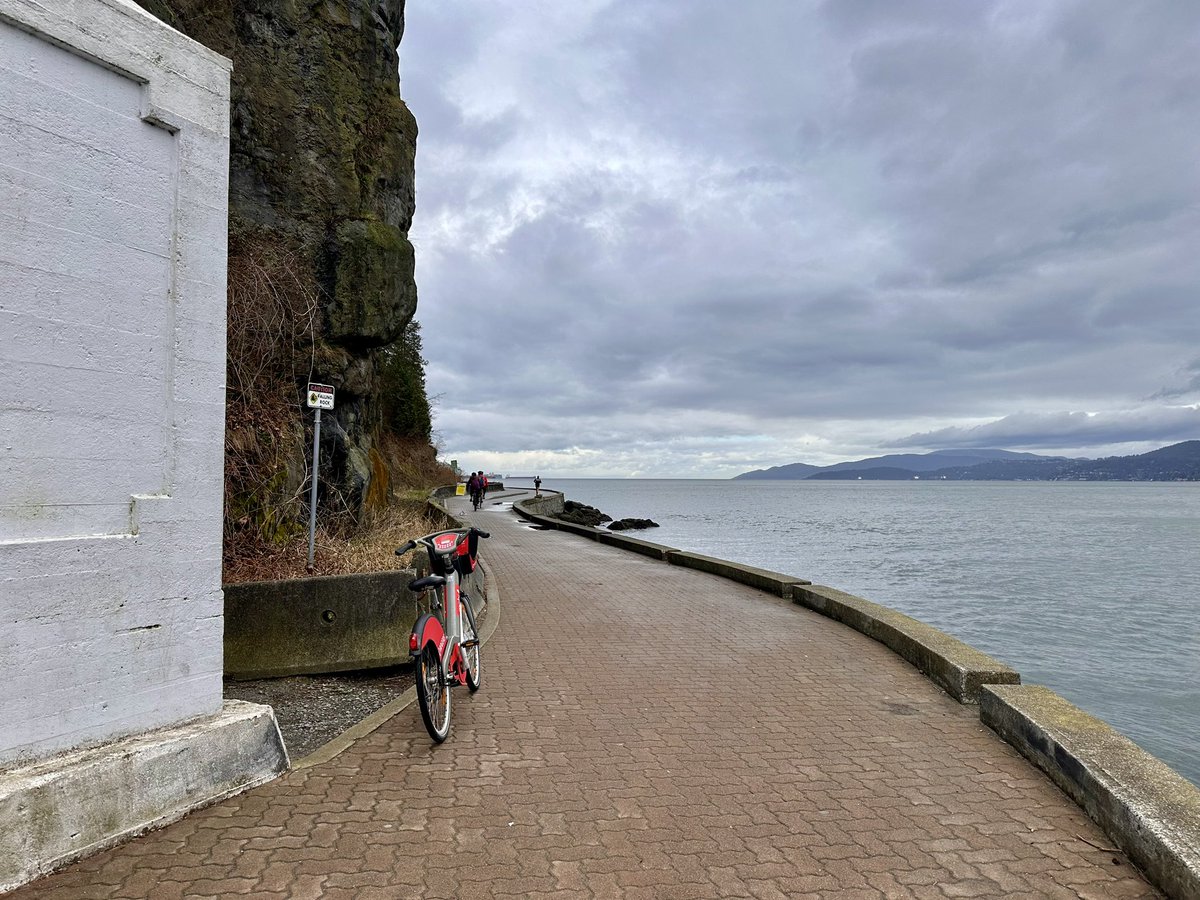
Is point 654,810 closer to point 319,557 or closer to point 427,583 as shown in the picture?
point 427,583

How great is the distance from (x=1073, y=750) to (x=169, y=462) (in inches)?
209

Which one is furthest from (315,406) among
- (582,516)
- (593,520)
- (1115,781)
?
(593,520)

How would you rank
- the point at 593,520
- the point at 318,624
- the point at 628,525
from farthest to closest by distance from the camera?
the point at 593,520, the point at 628,525, the point at 318,624

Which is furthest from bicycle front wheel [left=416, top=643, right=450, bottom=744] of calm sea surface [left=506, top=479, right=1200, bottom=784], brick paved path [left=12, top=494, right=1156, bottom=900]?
calm sea surface [left=506, top=479, right=1200, bottom=784]

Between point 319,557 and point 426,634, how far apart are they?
3.91 meters

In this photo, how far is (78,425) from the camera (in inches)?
145

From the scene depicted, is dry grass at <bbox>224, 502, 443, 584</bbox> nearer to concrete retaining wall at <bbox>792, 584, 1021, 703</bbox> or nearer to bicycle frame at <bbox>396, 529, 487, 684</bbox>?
bicycle frame at <bbox>396, 529, 487, 684</bbox>

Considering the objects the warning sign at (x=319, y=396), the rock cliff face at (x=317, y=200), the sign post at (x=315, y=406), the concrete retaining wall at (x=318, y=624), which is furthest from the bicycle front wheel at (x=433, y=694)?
the rock cliff face at (x=317, y=200)

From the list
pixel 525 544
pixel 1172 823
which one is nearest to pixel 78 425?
pixel 1172 823

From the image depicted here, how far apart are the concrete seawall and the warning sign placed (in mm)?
6288

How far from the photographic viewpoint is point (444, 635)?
17.6ft

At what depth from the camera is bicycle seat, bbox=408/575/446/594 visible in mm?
5348

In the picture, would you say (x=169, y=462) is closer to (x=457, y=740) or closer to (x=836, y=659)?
(x=457, y=740)

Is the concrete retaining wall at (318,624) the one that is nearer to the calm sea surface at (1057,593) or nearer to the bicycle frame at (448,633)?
the bicycle frame at (448,633)
